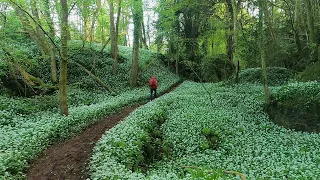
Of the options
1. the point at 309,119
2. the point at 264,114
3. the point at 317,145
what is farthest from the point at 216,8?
the point at 317,145

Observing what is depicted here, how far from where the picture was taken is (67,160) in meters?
9.75

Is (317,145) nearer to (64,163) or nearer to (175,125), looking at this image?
(175,125)

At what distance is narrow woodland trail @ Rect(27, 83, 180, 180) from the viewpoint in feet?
28.4

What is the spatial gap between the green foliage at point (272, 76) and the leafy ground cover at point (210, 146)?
23.7 ft

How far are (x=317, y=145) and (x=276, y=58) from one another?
681 inches

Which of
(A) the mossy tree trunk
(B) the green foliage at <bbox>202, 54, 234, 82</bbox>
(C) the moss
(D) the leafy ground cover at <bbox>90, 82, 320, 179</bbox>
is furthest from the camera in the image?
(B) the green foliage at <bbox>202, 54, 234, 82</bbox>

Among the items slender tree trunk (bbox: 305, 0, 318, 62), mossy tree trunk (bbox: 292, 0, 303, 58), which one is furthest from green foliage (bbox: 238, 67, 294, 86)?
slender tree trunk (bbox: 305, 0, 318, 62)

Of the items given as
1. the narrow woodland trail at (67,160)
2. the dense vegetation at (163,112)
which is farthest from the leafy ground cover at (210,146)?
the narrow woodland trail at (67,160)

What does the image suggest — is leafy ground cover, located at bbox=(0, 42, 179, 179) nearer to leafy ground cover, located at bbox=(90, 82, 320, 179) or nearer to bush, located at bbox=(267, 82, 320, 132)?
leafy ground cover, located at bbox=(90, 82, 320, 179)

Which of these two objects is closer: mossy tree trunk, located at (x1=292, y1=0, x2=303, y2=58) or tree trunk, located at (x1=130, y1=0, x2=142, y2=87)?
mossy tree trunk, located at (x1=292, y1=0, x2=303, y2=58)

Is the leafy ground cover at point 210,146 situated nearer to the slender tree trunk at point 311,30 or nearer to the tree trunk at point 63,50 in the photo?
the tree trunk at point 63,50

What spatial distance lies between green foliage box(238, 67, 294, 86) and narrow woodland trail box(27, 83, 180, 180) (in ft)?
59.3

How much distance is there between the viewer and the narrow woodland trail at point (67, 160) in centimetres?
866

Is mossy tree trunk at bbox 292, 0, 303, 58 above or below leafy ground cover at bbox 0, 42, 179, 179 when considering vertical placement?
above
